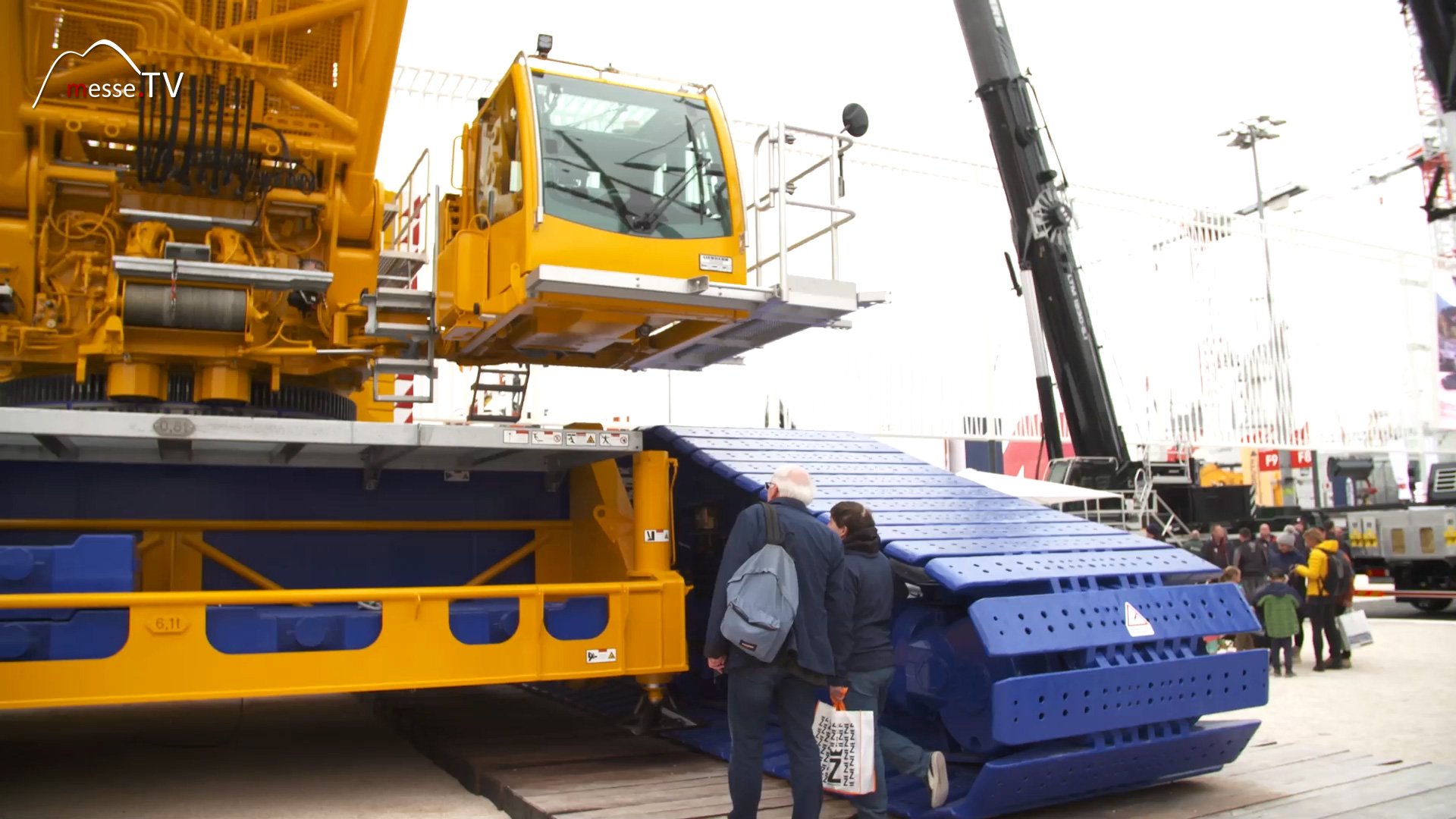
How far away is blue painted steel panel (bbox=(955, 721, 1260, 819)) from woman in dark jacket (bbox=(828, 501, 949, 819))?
0.21 meters

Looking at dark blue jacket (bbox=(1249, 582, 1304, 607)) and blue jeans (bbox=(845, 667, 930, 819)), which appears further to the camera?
dark blue jacket (bbox=(1249, 582, 1304, 607))

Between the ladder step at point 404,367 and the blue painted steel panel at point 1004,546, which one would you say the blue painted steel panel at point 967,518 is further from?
the ladder step at point 404,367

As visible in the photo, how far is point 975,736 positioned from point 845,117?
10.9 ft

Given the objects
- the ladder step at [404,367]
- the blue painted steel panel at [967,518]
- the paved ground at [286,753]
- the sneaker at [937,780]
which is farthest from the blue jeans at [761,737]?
the ladder step at [404,367]

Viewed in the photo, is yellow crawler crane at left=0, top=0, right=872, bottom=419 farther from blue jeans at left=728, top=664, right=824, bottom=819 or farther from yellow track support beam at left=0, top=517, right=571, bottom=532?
blue jeans at left=728, top=664, right=824, bottom=819

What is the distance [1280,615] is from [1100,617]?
22.8 feet

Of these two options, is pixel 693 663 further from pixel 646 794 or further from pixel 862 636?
pixel 862 636

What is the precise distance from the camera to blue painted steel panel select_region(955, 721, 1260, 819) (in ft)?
15.9

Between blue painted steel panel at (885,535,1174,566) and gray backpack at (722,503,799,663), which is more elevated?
blue painted steel panel at (885,535,1174,566)

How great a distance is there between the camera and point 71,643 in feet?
16.4

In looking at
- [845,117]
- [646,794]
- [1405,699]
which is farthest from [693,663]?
[1405,699]

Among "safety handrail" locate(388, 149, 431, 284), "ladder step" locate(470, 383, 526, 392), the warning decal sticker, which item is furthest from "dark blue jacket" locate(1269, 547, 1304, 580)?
"safety handrail" locate(388, 149, 431, 284)

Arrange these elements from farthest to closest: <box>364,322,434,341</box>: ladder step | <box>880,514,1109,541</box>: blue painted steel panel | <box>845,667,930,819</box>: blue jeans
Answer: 1. <box>364,322,434,341</box>: ladder step
2. <box>880,514,1109,541</box>: blue painted steel panel
3. <box>845,667,930,819</box>: blue jeans

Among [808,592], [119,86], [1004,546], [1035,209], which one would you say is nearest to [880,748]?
[808,592]
